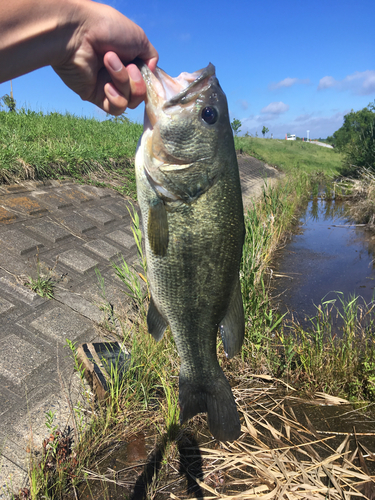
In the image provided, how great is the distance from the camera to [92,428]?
110 inches

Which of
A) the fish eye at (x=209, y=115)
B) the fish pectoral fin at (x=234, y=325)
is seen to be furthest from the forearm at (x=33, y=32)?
the fish pectoral fin at (x=234, y=325)

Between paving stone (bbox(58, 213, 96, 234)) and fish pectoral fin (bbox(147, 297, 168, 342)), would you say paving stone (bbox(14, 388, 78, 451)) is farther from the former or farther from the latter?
paving stone (bbox(58, 213, 96, 234))

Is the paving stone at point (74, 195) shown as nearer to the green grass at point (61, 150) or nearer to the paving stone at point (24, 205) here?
the green grass at point (61, 150)

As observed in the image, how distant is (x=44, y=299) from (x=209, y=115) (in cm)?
293

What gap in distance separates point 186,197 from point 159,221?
0.16 metres

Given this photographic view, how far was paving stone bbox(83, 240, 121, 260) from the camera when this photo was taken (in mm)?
4867

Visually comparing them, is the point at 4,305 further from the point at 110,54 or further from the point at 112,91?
the point at 110,54

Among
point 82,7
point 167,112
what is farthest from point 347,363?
point 82,7

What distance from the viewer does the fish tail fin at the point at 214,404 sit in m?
1.62

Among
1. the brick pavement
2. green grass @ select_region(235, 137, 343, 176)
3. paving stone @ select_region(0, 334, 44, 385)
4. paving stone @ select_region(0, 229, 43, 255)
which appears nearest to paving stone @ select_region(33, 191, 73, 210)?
the brick pavement

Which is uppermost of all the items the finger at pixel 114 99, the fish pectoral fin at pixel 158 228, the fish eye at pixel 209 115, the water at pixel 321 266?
the finger at pixel 114 99

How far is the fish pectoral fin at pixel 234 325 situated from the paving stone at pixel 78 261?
307cm

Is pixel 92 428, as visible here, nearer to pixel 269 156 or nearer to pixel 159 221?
pixel 159 221

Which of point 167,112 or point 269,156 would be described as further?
point 269,156
